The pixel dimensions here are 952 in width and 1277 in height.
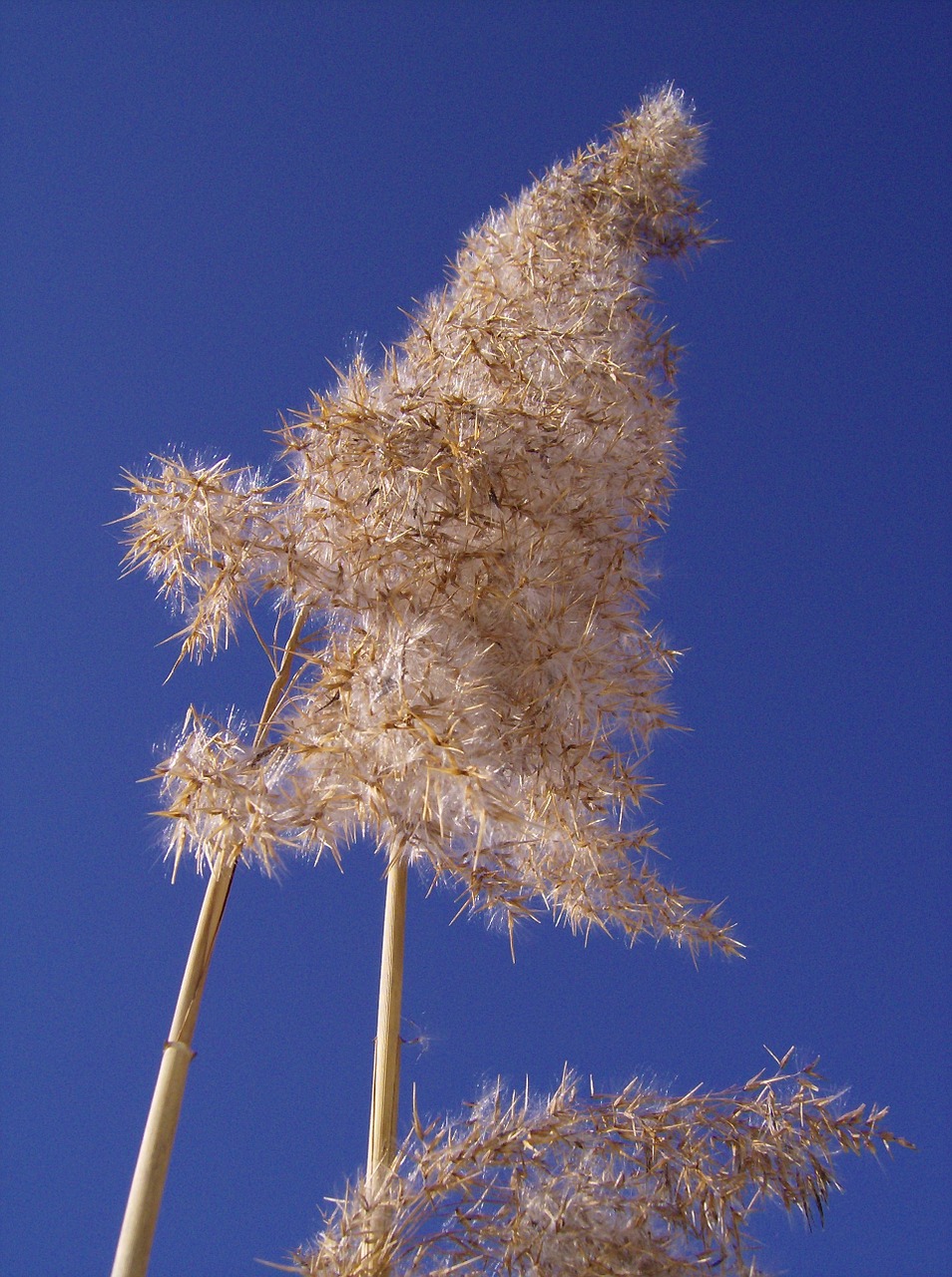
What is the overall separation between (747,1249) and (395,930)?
0.50 meters

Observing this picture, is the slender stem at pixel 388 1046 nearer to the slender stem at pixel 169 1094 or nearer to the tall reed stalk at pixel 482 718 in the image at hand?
the tall reed stalk at pixel 482 718

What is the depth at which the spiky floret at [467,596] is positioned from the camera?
42.1 inches

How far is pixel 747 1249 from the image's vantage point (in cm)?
115

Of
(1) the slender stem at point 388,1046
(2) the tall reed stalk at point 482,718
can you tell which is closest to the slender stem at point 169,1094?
(2) the tall reed stalk at point 482,718

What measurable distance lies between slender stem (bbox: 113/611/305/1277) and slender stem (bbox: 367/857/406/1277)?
0.19 meters

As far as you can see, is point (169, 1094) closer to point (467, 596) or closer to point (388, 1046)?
point (388, 1046)

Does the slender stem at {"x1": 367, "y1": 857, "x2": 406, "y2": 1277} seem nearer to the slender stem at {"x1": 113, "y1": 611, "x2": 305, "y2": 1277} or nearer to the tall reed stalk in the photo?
the tall reed stalk

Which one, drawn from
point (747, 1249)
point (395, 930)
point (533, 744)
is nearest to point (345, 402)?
point (533, 744)

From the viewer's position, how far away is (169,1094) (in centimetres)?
103

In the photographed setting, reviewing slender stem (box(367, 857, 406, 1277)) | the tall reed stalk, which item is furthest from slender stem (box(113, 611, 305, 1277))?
slender stem (box(367, 857, 406, 1277))

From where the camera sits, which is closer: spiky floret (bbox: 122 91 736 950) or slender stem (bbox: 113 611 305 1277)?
slender stem (bbox: 113 611 305 1277)

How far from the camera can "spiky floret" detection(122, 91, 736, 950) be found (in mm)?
1070

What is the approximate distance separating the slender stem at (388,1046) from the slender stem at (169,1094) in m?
0.19

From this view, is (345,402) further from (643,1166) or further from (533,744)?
(643,1166)
